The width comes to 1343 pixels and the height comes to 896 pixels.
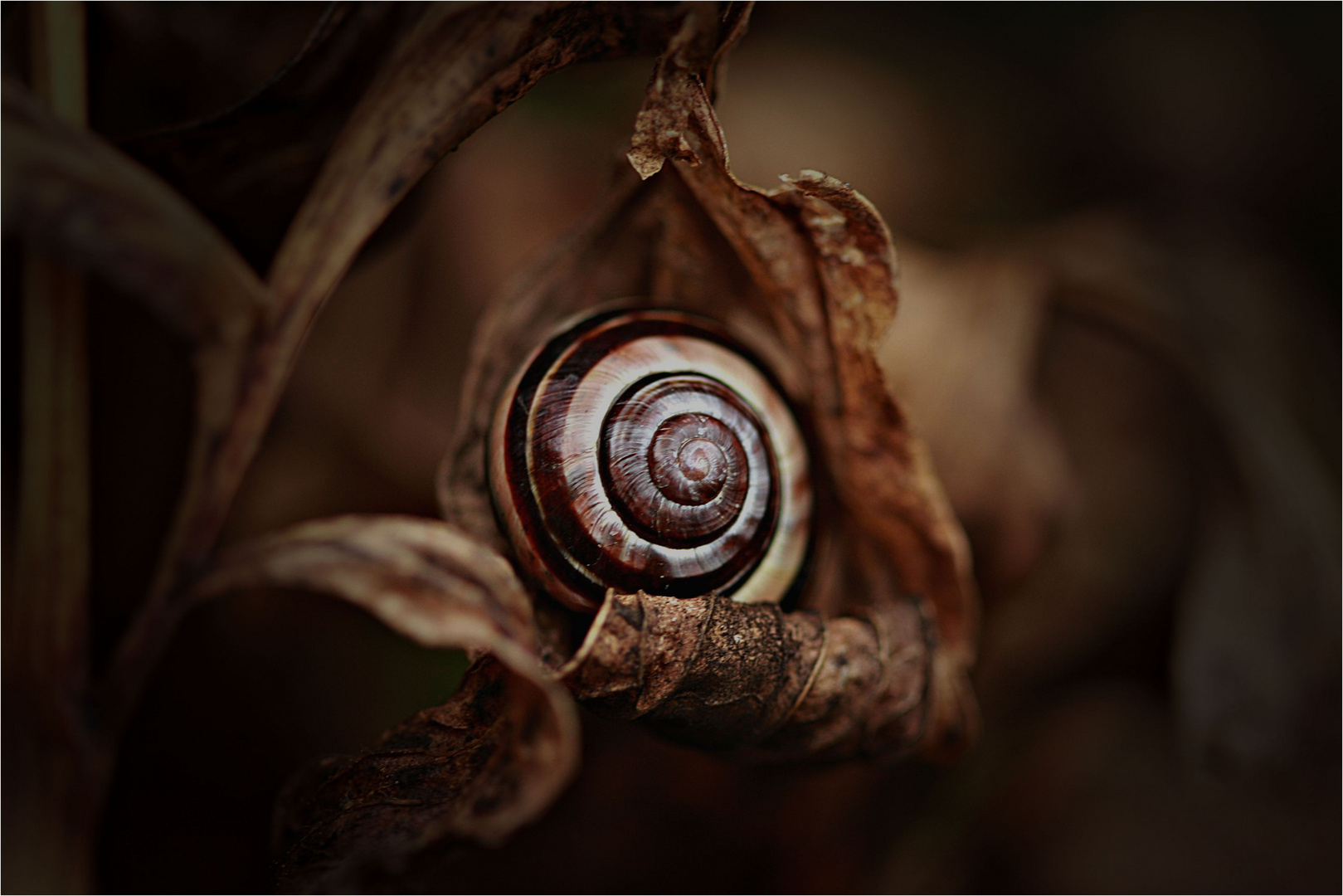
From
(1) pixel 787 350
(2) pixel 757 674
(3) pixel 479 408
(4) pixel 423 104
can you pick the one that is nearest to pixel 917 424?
(1) pixel 787 350

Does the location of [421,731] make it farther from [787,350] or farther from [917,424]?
[917,424]

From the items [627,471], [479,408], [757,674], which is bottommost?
[757,674]

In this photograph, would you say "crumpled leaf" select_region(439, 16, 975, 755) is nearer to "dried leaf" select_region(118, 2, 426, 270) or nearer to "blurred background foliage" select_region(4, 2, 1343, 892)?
"blurred background foliage" select_region(4, 2, 1343, 892)

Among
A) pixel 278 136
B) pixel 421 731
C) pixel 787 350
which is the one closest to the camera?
pixel 421 731

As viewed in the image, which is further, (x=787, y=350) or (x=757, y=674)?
(x=787, y=350)

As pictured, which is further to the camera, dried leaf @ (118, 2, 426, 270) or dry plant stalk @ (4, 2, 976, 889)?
dried leaf @ (118, 2, 426, 270)

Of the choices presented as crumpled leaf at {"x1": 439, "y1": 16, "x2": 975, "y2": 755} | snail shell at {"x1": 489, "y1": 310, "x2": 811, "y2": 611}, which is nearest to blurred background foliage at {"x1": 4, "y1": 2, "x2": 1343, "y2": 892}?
crumpled leaf at {"x1": 439, "y1": 16, "x2": 975, "y2": 755}

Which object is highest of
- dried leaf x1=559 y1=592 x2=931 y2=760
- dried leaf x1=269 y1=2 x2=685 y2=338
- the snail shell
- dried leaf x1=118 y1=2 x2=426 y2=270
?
dried leaf x1=118 y1=2 x2=426 y2=270

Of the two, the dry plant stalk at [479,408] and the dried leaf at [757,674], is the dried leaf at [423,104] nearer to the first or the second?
the dry plant stalk at [479,408]
